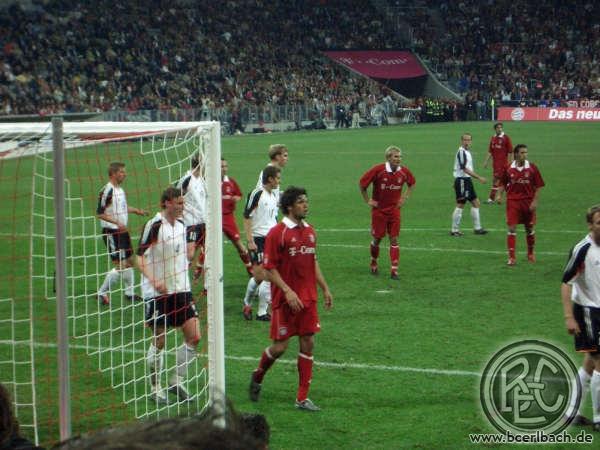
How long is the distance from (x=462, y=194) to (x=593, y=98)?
4068cm

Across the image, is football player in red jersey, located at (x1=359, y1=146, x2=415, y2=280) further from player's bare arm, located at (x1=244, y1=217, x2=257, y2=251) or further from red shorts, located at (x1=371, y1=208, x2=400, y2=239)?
player's bare arm, located at (x1=244, y1=217, x2=257, y2=251)

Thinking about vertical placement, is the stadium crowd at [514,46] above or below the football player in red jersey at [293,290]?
above

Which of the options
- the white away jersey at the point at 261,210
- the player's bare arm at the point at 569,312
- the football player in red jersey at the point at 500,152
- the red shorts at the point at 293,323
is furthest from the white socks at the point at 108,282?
the football player in red jersey at the point at 500,152

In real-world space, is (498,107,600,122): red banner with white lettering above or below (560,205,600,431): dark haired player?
above

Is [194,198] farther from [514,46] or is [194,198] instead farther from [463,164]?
[514,46]

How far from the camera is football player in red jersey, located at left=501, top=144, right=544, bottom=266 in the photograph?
49.5 feet

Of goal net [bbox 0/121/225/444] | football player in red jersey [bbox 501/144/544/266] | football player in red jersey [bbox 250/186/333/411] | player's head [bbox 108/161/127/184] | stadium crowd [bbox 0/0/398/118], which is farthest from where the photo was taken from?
stadium crowd [bbox 0/0/398/118]

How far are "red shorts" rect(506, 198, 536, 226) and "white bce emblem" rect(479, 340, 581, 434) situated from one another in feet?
17.6

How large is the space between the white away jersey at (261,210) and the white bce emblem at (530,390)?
12.2 ft

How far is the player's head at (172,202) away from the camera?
880 centimetres

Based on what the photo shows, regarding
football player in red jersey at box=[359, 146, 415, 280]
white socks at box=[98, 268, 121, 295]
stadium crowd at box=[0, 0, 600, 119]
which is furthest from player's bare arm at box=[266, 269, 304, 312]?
stadium crowd at box=[0, 0, 600, 119]

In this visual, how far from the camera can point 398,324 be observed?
38.0ft

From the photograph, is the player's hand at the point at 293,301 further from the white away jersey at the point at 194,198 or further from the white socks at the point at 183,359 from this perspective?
the white away jersey at the point at 194,198

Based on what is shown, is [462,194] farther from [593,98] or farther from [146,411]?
[593,98]
